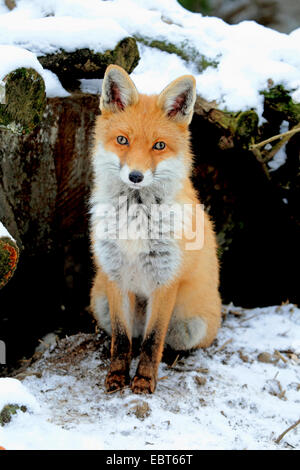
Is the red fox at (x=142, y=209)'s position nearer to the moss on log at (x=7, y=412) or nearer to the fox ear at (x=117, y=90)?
the fox ear at (x=117, y=90)

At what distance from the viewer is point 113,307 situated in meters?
3.00

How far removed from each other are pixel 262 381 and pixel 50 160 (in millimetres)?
2320

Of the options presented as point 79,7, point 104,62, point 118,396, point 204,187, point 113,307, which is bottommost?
point 118,396

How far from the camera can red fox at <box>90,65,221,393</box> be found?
260 cm

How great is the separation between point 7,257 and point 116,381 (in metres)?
1.12

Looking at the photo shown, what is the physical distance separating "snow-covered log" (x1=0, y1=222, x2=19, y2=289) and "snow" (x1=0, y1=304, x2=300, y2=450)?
54 cm

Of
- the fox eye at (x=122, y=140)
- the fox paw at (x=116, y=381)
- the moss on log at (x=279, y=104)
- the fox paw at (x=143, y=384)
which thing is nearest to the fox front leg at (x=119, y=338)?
the fox paw at (x=116, y=381)

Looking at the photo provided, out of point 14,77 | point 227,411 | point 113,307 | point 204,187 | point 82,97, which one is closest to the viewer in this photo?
point 14,77

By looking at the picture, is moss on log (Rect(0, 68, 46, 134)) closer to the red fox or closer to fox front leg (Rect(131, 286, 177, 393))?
the red fox

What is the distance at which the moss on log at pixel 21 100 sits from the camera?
2.43 metres

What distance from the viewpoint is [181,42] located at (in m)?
3.97

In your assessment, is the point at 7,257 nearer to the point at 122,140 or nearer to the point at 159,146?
the point at 122,140

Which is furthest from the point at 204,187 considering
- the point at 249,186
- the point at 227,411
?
the point at 227,411

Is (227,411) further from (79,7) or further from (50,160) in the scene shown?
(79,7)
